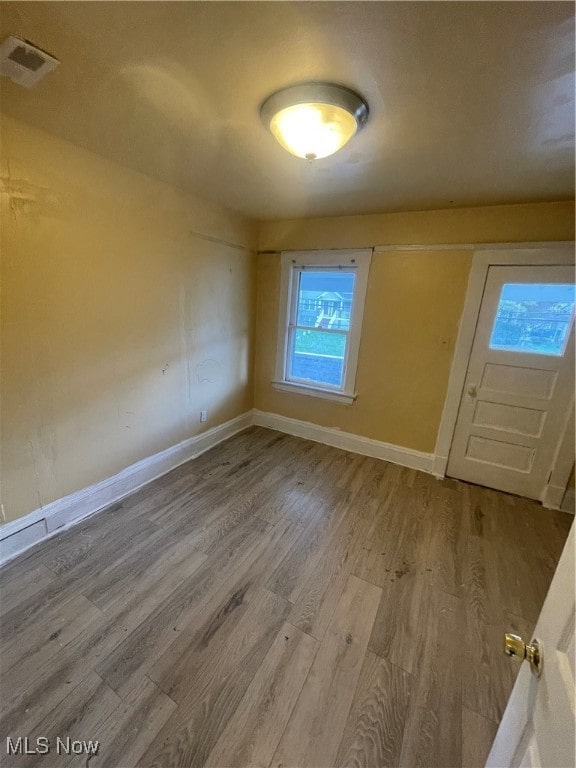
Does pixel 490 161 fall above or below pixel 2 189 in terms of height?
above

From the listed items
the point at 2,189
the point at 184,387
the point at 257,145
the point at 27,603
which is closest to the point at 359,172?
the point at 257,145

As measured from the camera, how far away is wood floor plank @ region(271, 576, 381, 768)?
1.07 metres

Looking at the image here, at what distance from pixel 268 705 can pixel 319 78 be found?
243 cm

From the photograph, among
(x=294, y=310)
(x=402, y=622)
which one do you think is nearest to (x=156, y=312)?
(x=294, y=310)

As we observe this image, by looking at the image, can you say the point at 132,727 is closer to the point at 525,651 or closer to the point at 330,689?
the point at 330,689

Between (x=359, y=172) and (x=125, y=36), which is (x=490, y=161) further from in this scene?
(x=125, y=36)

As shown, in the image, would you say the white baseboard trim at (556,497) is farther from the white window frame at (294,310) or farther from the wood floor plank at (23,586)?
the wood floor plank at (23,586)

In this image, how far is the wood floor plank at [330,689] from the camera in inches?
42.0

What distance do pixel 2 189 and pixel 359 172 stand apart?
1981 mm

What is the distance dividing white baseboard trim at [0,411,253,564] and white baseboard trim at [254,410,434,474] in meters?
0.85

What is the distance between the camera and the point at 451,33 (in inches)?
36.3

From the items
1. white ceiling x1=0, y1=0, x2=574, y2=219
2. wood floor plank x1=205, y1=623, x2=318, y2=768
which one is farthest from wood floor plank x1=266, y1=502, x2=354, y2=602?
white ceiling x1=0, y1=0, x2=574, y2=219

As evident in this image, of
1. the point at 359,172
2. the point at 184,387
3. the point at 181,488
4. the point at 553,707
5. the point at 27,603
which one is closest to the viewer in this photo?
the point at 553,707

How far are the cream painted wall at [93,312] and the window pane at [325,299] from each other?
87 centimetres
